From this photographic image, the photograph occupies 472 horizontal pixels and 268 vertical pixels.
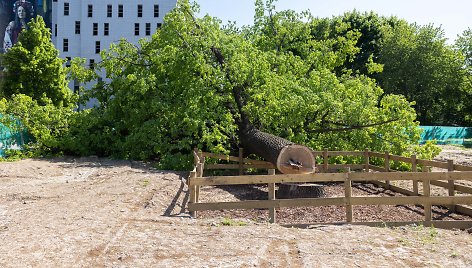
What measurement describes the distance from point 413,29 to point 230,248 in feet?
181

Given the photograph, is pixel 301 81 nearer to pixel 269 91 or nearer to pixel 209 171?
pixel 269 91

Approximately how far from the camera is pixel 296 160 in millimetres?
12469

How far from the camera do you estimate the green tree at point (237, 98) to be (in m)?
16.7

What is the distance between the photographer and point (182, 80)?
1780cm

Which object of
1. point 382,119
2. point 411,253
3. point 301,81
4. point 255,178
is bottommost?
point 411,253

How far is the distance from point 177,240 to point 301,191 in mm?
5776

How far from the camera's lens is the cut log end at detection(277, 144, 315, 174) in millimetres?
12289

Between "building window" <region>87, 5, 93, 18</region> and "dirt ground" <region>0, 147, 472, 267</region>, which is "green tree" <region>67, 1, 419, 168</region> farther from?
"building window" <region>87, 5, 93, 18</region>

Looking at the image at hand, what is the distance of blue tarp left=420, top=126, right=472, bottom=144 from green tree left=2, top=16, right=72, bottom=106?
32.6m

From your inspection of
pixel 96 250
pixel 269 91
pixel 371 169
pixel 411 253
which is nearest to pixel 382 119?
pixel 371 169

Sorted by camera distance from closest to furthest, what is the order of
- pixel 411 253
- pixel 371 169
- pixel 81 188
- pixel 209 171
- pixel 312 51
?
pixel 411 253 → pixel 81 188 → pixel 371 169 → pixel 209 171 → pixel 312 51

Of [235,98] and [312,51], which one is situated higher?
[312,51]

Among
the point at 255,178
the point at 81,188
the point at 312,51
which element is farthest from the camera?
the point at 312,51

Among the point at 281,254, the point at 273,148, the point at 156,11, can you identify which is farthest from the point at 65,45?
the point at 281,254
